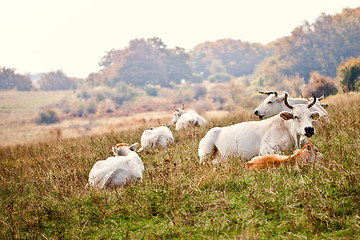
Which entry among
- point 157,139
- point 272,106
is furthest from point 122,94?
point 272,106

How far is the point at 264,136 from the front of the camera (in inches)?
275

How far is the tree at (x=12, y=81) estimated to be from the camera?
1974 inches

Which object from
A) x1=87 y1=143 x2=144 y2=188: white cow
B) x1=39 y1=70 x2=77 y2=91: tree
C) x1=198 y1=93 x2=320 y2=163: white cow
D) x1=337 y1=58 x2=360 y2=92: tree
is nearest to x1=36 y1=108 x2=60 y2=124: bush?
x1=39 y1=70 x2=77 y2=91: tree

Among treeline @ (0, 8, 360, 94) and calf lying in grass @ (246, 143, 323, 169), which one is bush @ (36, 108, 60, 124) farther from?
calf lying in grass @ (246, 143, 323, 169)

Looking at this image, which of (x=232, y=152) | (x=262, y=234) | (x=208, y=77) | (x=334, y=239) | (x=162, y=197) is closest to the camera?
(x=334, y=239)

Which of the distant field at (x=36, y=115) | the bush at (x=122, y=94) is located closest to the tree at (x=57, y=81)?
the distant field at (x=36, y=115)

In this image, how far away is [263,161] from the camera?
5.52 metres

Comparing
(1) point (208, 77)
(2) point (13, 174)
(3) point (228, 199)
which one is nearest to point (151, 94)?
(1) point (208, 77)

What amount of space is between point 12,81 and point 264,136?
176 ft

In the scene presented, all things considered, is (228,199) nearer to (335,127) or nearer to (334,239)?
(334,239)

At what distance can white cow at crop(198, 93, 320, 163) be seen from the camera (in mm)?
6285

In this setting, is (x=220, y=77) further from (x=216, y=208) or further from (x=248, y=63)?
(x=216, y=208)

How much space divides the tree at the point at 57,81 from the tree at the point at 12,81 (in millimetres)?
6036

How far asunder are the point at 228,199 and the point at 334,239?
151cm
